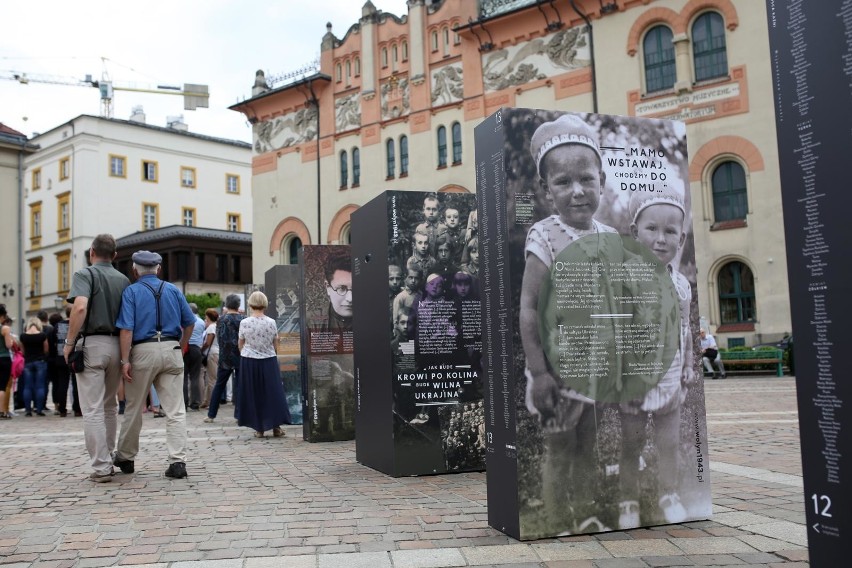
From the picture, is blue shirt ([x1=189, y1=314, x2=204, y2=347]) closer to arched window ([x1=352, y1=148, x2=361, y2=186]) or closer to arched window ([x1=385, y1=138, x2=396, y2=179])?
arched window ([x1=385, y1=138, x2=396, y2=179])

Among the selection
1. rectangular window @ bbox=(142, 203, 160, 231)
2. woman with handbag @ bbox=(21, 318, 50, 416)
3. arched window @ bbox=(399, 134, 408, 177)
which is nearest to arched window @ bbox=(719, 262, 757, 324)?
arched window @ bbox=(399, 134, 408, 177)

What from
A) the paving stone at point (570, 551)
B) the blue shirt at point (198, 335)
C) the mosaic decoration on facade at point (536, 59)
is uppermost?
the mosaic decoration on facade at point (536, 59)

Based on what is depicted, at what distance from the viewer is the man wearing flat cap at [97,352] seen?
7344 mm

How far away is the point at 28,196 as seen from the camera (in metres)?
64.9

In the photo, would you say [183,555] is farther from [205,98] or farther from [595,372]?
[205,98]

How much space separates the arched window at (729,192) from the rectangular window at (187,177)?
48146 millimetres

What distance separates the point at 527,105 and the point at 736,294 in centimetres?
1002

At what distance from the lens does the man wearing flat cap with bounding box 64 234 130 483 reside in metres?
7.34

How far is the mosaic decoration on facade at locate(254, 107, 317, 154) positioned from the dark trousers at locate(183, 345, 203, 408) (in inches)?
988

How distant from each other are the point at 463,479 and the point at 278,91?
35.7m

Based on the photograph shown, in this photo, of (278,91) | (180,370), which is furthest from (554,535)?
(278,91)

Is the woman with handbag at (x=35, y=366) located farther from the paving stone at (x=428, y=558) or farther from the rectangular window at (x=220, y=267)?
the rectangular window at (x=220, y=267)

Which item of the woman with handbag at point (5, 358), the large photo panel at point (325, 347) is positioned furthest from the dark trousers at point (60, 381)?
the large photo panel at point (325, 347)

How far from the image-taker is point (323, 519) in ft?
18.2
